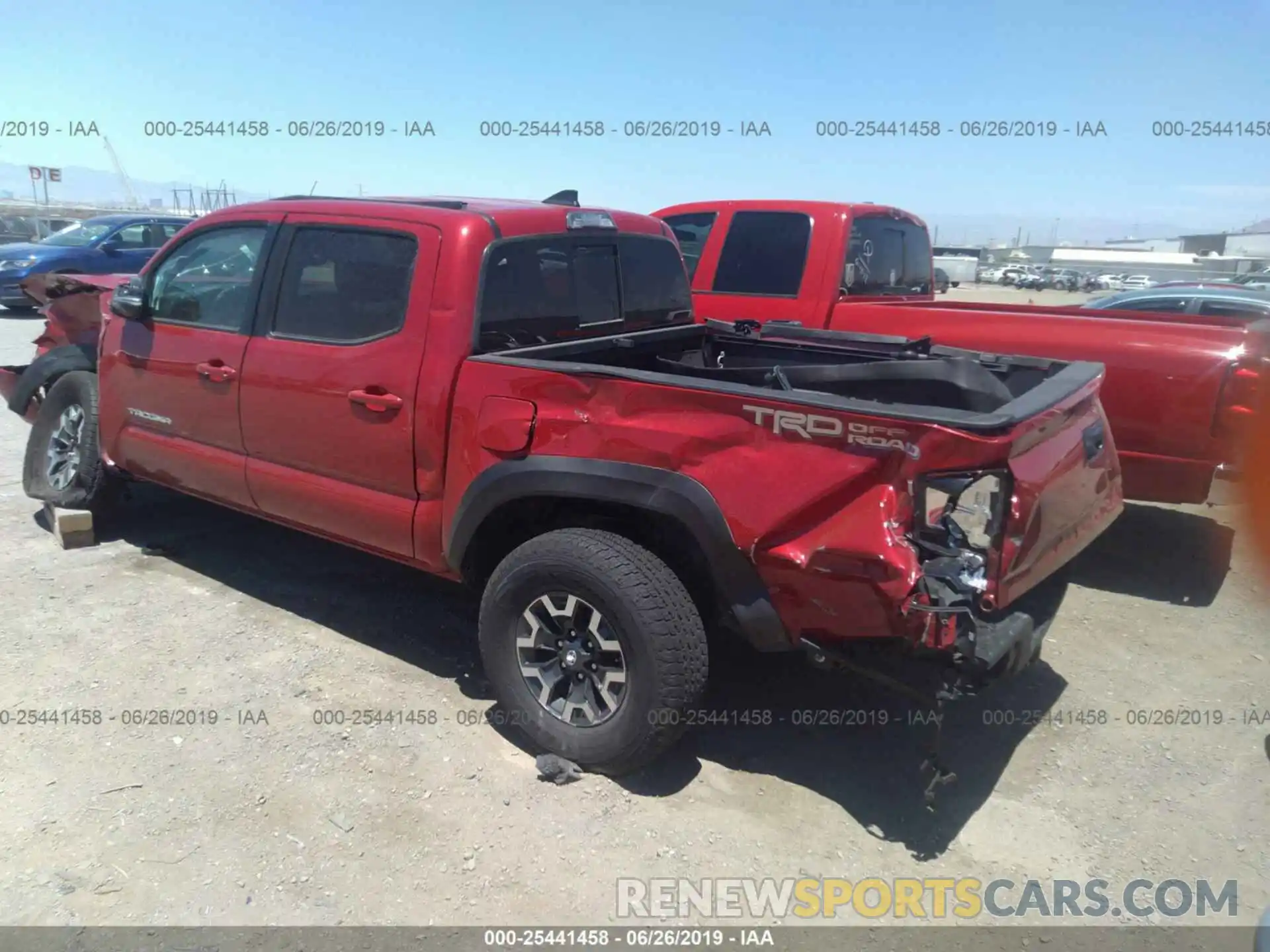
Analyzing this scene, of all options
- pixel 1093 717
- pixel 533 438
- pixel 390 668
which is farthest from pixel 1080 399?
pixel 390 668

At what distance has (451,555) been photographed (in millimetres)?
3566

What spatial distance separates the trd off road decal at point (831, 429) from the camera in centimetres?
262

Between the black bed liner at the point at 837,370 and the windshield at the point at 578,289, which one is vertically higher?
the windshield at the point at 578,289

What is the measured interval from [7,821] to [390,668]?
57.6 inches

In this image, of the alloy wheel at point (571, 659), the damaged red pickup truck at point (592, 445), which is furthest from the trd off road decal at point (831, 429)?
the alloy wheel at point (571, 659)

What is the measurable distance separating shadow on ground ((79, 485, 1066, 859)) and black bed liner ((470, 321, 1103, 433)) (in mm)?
1281

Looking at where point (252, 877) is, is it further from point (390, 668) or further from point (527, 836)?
point (390, 668)

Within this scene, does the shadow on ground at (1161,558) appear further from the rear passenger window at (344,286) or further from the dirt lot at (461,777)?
the rear passenger window at (344,286)

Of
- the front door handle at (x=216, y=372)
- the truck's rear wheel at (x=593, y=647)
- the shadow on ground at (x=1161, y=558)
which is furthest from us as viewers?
the shadow on ground at (x=1161, y=558)

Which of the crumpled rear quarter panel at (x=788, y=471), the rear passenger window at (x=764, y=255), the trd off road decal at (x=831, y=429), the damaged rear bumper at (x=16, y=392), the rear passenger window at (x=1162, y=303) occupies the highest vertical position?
the rear passenger window at (x=764, y=255)

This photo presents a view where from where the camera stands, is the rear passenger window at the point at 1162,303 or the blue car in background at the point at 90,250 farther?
the blue car in background at the point at 90,250

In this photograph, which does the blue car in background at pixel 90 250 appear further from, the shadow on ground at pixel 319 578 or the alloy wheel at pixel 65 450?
the shadow on ground at pixel 319 578

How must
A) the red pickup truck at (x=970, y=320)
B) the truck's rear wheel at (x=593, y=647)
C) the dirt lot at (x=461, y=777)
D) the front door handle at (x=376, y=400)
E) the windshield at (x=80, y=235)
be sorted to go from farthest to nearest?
1. the windshield at (x=80, y=235)
2. the red pickup truck at (x=970, y=320)
3. the front door handle at (x=376, y=400)
4. the truck's rear wheel at (x=593, y=647)
5. the dirt lot at (x=461, y=777)

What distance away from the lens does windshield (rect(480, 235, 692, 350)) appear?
3.69 meters
